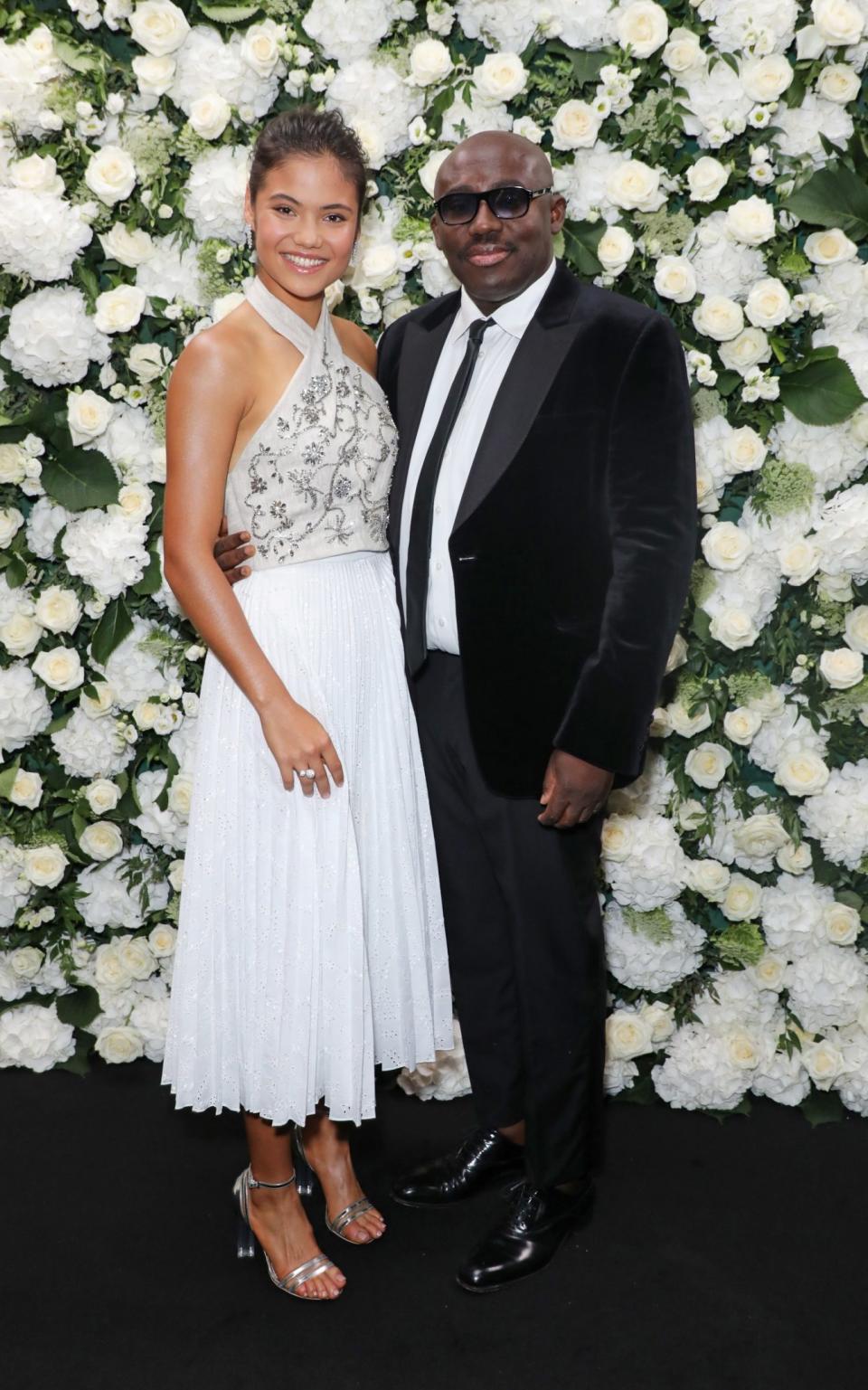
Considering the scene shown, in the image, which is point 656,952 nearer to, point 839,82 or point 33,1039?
point 33,1039

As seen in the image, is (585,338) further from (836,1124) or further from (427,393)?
(836,1124)

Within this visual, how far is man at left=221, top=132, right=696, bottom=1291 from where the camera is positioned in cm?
217

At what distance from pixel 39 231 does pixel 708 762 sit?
1.78 meters

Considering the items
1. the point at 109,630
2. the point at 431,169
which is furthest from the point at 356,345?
the point at 109,630

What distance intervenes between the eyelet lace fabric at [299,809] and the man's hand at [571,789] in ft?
0.89

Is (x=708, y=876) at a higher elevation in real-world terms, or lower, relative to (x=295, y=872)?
lower

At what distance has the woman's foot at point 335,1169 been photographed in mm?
2500

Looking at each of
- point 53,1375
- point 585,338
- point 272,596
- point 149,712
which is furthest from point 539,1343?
point 585,338

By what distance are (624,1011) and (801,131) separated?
6.20ft

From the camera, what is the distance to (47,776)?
3090 mm

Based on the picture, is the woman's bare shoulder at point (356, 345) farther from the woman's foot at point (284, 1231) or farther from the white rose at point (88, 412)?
the woman's foot at point (284, 1231)

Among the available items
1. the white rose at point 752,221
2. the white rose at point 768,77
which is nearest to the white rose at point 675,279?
the white rose at point 752,221

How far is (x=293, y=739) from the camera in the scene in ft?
6.93

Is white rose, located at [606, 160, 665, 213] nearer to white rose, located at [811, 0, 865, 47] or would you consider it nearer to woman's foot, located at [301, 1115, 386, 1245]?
white rose, located at [811, 0, 865, 47]
